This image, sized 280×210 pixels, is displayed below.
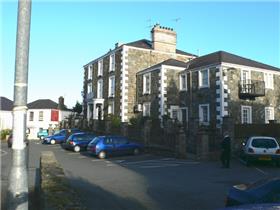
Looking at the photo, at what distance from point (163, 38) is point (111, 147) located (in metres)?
20.5

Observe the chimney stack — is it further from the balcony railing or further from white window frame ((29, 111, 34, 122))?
white window frame ((29, 111, 34, 122))

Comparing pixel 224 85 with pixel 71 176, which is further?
pixel 224 85

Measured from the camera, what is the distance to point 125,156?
86.5 ft

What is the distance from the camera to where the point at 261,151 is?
19516 millimetres

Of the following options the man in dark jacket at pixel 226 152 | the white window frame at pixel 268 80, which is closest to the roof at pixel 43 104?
the white window frame at pixel 268 80

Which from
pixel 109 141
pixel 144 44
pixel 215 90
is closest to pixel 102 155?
pixel 109 141

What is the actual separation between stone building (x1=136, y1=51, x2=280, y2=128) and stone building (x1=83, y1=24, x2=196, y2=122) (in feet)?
7.48

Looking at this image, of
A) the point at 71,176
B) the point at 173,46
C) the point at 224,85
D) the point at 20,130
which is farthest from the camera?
the point at 173,46

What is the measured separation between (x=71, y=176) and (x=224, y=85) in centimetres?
1870

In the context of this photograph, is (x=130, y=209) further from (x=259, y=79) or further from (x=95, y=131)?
(x=95, y=131)

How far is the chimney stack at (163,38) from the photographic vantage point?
1662 inches

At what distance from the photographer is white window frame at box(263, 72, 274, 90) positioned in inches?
1361

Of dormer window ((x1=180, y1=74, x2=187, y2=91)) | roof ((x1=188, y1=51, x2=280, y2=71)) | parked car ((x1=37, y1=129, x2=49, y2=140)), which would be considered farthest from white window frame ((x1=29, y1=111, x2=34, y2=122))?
roof ((x1=188, y1=51, x2=280, y2=71))

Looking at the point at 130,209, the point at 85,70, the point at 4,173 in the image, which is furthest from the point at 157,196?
the point at 85,70
